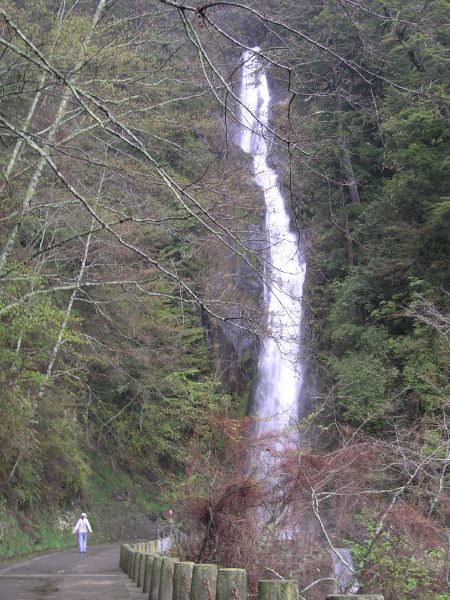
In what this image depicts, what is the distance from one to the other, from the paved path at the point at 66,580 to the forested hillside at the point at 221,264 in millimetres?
1600

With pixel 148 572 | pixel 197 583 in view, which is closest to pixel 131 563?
pixel 148 572

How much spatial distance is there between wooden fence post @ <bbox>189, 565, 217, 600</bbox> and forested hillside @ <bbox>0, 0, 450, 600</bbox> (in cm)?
210

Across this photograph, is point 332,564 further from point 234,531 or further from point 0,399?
point 0,399

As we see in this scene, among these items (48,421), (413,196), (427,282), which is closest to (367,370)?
(427,282)

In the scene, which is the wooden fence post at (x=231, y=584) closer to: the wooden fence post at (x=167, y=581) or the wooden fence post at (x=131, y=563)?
the wooden fence post at (x=167, y=581)

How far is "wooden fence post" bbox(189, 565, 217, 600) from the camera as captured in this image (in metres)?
5.84

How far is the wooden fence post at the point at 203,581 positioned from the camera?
19.1 ft

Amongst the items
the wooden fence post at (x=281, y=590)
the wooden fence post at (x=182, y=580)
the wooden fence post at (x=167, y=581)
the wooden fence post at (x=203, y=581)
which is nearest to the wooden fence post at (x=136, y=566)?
the wooden fence post at (x=167, y=581)

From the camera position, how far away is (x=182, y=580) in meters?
6.91

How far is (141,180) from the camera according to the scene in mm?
8719

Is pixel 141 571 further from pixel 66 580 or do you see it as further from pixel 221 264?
pixel 221 264

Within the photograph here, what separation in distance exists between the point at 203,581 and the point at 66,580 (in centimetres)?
668

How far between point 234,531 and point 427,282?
12461 millimetres

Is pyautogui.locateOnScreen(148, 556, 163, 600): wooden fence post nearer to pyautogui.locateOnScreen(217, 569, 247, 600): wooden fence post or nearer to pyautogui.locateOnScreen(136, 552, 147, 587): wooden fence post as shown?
pyautogui.locateOnScreen(136, 552, 147, 587): wooden fence post
